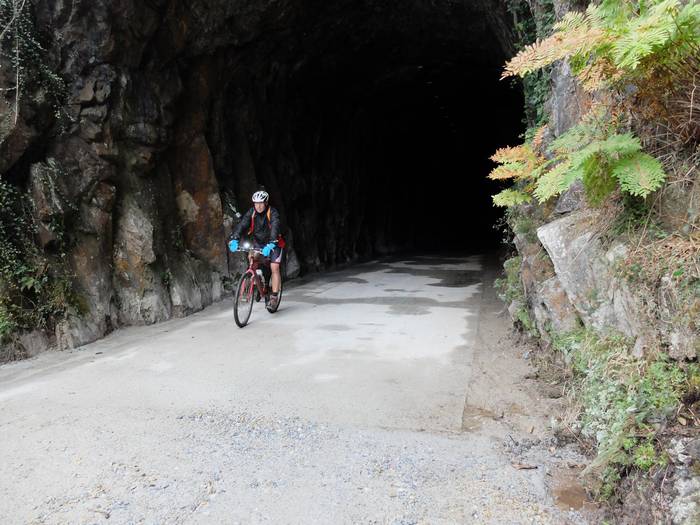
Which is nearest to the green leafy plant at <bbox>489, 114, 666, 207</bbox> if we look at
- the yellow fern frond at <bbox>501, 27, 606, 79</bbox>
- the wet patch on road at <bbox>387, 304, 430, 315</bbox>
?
the yellow fern frond at <bbox>501, 27, 606, 79</bbox>

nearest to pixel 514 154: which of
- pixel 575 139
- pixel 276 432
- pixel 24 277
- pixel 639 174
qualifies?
pixel 575 139

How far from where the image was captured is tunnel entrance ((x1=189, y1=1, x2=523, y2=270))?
10625 millimetres

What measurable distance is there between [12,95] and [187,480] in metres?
5.69

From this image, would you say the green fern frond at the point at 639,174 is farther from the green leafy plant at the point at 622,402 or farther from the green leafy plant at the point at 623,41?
the green leafy plant at the point at 622,402

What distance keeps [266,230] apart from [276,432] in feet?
14.2

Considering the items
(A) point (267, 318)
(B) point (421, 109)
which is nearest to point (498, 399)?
(A) point (267, 318)

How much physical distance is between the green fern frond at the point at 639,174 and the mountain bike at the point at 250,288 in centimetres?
473

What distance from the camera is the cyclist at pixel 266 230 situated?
23.5ft

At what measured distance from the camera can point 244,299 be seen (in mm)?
6781

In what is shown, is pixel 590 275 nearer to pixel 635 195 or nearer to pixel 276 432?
pixel 635 195

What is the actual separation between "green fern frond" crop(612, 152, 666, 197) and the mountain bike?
473 centimetres

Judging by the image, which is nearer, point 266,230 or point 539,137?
point 539,137

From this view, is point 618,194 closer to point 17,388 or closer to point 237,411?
point 237,411

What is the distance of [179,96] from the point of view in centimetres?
866
